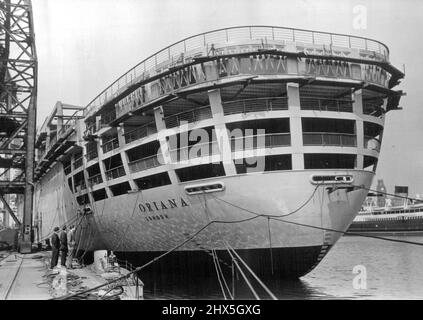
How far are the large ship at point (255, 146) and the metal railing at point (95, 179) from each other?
4577 mm

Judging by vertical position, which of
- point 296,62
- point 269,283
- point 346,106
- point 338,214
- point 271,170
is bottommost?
point 269,283

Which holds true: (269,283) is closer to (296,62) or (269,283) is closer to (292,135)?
(292,135)

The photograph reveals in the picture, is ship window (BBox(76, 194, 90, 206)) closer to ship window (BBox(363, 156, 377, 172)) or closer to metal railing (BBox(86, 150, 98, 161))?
metal railing (BBox(86, 150, 98, 161))

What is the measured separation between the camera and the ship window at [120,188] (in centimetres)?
2610

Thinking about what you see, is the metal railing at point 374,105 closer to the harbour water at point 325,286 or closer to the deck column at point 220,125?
the deck column at point 220,125

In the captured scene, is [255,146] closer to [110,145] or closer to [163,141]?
[163,141]

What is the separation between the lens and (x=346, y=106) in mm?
22422

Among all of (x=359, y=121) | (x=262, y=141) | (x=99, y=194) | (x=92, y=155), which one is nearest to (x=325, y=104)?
(x=359, y=121)

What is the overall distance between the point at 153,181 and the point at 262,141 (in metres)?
6.75

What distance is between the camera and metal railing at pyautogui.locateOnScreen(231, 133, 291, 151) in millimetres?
19656

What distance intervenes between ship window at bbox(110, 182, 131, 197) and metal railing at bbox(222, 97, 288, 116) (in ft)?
28.6
